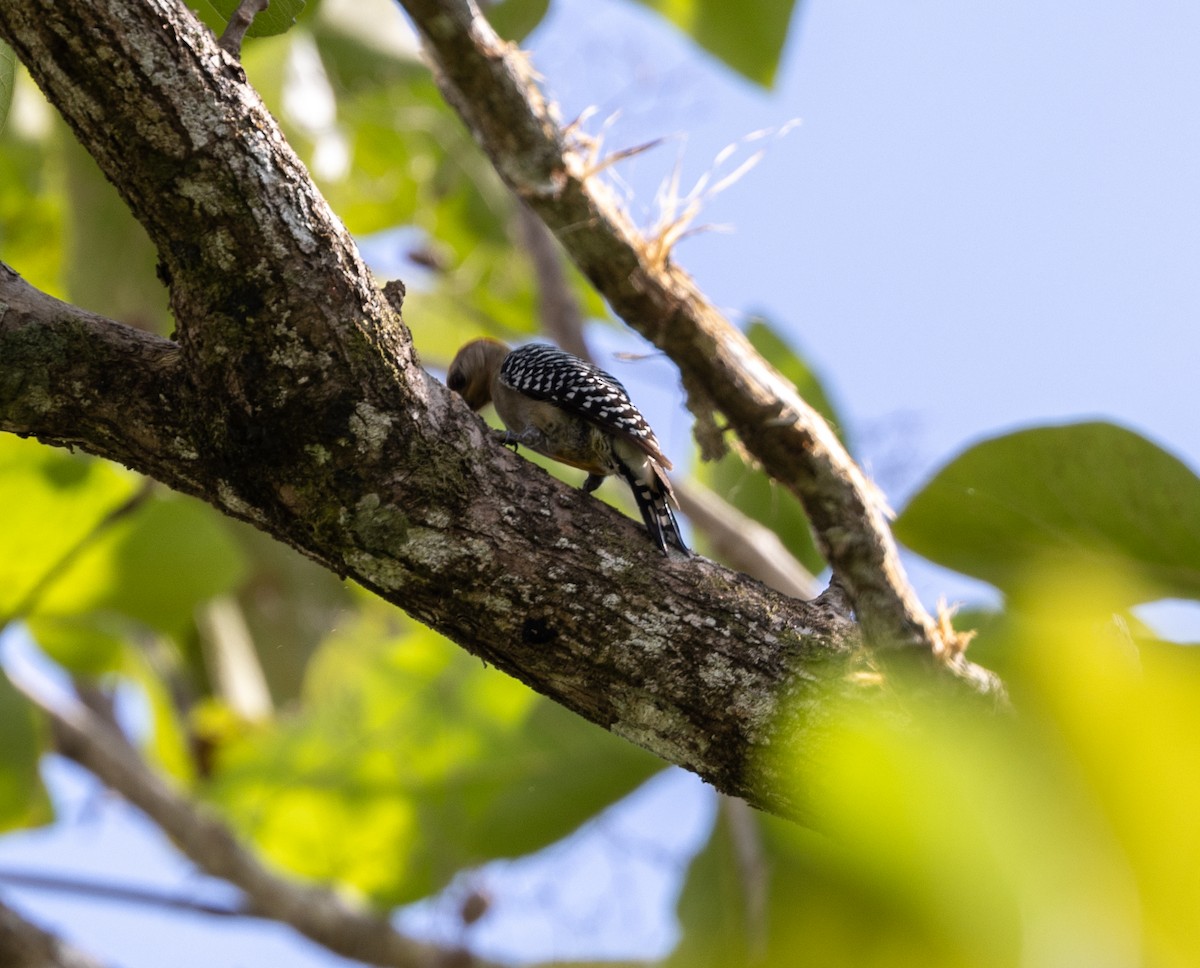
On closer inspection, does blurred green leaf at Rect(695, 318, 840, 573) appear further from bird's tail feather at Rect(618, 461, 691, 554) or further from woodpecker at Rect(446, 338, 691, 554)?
bird's tail feather at Rect(618, 461, 691, 554)

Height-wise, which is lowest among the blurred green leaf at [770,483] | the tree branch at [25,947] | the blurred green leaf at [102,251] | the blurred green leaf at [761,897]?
the tree branch at [25,947]

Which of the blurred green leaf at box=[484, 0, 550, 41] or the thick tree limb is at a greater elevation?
the blurred green leaf at box=[484, 0, 550, 41]

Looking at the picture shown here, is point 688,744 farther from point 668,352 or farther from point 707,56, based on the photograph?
point 707,56

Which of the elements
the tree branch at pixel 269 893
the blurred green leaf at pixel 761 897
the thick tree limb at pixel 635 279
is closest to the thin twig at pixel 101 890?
the tree branch at pixel 269 893

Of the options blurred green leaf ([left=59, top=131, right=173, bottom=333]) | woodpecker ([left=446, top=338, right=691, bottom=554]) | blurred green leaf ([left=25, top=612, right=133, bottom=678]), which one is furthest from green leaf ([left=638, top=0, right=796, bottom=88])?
blurred green leaf ([left=25, top=612, right=133, bottom=678])

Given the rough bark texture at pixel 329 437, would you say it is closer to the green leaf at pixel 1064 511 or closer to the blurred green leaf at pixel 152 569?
the green leaf at pixel 1064 511

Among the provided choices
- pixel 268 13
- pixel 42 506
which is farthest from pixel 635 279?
pixel 42 506

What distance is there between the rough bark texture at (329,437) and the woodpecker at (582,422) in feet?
1.87

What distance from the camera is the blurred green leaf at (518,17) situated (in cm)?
397

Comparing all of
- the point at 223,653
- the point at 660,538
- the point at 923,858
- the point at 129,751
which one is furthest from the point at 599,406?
the point at 223,653

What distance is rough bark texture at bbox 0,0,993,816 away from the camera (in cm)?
197

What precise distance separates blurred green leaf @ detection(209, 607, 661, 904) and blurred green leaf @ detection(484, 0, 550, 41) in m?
2.90

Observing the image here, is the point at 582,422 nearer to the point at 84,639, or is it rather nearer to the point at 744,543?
the point at 744,543

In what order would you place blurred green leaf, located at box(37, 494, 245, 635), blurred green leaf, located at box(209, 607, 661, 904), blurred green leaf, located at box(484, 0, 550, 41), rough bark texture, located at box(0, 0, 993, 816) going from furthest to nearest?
blurred green leaf, located at box(209, 607, 661, 904) < blurred green leaf, located at box(37, 494, 245, 635) < blurred green leaf, located at box(484, 0, 550, 41) < rough bark texture, located at box(0, 0, 993, 816)
